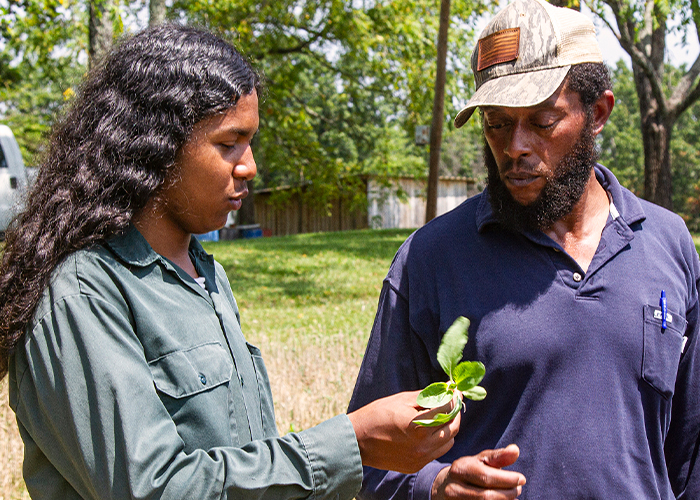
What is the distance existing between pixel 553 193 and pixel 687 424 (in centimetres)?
79

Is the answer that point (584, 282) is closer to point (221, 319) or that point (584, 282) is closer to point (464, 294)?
point (464, 294)

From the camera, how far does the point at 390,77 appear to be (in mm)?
14984

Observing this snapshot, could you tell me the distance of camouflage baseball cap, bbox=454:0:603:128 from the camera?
1954 mm

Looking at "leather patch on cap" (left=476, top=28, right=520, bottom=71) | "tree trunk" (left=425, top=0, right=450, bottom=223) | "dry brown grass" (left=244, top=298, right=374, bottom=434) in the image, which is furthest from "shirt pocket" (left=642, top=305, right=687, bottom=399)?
"tree trunk" (left=425, top=0, right=450, bottom=223)

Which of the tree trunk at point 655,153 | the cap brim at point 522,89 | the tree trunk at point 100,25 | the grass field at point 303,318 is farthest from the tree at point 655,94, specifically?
the cap brim at point 522,89

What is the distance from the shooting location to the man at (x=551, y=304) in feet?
5.83

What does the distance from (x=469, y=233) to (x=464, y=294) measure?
22 cm

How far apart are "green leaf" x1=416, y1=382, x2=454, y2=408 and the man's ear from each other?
111cm

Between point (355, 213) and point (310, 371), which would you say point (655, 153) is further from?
point (355, 213)

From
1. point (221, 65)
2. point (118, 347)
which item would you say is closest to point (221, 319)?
point (118, 347)

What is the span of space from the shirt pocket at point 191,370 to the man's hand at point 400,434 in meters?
0.35

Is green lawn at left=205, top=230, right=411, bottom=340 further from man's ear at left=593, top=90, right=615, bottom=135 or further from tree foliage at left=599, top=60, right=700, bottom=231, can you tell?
tree foliage at left=599, top=60, right=700, bottom=231

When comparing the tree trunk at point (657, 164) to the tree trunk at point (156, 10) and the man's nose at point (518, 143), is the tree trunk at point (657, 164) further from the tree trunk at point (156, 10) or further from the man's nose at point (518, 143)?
the man's nose at point (518, 143)

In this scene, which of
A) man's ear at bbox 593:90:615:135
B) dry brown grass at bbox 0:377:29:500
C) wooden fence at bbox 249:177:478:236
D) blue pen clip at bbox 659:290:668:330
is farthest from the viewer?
wooden fence at bbox 249:177:478:236
